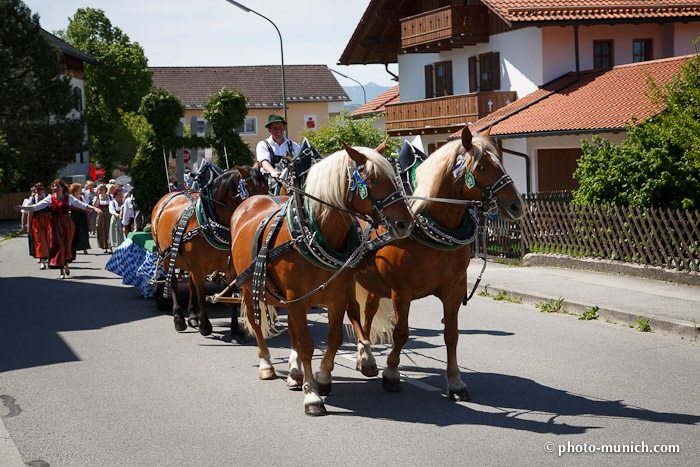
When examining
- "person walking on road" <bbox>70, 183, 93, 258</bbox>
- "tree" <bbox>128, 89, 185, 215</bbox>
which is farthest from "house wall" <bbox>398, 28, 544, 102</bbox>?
"tree" <bbox>128, 89, 185, 215</bbox>

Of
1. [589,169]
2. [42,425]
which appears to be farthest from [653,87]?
[42,425]

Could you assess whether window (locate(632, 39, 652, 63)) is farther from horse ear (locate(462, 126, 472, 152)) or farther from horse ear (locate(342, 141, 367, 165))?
horse ear (locate(342, 141, 367, 165))

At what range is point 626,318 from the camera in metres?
9.86

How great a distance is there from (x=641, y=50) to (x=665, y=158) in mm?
13919

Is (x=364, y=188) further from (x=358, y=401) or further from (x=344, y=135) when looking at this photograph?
(x=344, y=135)

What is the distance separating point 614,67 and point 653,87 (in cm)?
1070

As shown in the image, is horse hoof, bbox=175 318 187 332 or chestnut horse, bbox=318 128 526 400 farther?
horse hoof, bbox=175 318 187 332

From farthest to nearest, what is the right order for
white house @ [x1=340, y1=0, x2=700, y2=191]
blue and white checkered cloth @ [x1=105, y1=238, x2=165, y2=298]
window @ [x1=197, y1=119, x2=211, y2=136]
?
1. white house @ [x1=340, y1=0, x2=700, y2=191]
2. window @ [x1=197, y1=119, x2=211, y2=136]
3. blue and white checkered cloth @ [x1=105, y1=238, x2=165, y2=298]

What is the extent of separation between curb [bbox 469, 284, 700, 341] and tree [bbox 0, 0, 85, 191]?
36.1 metres

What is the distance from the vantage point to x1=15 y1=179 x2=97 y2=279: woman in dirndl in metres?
16.8

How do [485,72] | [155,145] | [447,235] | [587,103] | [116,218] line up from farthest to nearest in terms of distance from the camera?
[485,72] < [587,103] < [116,218] < [155,145] < [447,235]

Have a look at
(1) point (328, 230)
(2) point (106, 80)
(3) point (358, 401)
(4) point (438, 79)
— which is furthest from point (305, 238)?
(2) point (106, 80)

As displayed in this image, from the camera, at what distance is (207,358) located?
8.47 meters

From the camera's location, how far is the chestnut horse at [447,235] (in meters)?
6.38
